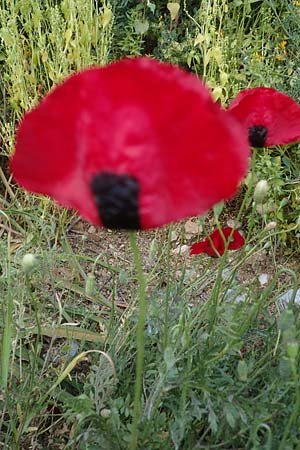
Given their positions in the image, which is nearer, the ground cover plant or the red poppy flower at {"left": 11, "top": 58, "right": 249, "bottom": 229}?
the red poppy flower at {"left": 11, "top": 58, "right": 249, "bottom": 229}

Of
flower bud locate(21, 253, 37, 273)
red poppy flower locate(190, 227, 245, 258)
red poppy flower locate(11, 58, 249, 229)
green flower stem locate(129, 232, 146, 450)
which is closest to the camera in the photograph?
red poppy flower locate(11, 58, 249, 229)

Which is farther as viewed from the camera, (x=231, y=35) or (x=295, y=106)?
(x=231, y=35)

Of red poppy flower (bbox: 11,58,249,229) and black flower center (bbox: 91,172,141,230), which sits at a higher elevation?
red poppy flower (bbox: 11,58,249,229)

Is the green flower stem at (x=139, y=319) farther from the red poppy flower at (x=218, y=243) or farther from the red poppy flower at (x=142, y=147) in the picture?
the red poppy flower at (x=218, y=243)

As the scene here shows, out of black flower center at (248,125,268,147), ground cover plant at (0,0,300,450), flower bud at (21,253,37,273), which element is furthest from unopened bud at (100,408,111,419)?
black flower center at (248,125,268,147)

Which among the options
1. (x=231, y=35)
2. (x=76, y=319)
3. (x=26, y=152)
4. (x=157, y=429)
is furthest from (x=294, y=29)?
(x=26, y=152)

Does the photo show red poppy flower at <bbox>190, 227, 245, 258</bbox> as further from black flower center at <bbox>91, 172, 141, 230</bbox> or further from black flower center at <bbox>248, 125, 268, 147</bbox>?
black flower center at <bbox>91, 172, 141, 230</bbox>

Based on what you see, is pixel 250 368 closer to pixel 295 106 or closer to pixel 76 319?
pixel 295 106
